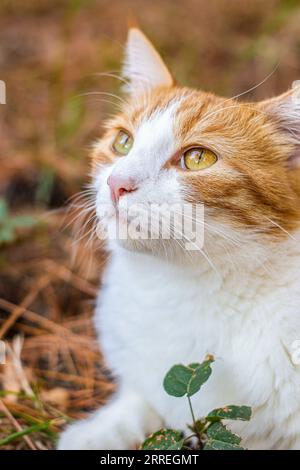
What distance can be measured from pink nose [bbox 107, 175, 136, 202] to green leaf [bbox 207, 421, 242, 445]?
60 centimetres

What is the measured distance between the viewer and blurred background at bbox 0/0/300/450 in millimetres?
2037

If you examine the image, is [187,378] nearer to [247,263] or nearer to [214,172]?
[247,263]

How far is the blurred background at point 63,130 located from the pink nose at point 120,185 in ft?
1.99

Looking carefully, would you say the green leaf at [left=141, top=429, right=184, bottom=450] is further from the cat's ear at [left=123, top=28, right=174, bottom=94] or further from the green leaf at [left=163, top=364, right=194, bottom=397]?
the cat's ear at [left=123, top=28, right=174, bottom=94]

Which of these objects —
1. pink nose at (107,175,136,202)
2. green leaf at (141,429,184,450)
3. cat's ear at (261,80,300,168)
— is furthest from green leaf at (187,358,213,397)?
cat's ear at (261,80,300,168)

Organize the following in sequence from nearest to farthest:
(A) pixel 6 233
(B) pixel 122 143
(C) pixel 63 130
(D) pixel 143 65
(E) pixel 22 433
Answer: (E) pixel 22 433 < (B) pixel 122 143 < (D) pixel 143 65 < (A) pixel 6 233 < (C) pixel 63 130

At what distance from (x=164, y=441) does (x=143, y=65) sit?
1.17 meters

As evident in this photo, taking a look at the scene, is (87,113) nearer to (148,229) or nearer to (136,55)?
(136,55)

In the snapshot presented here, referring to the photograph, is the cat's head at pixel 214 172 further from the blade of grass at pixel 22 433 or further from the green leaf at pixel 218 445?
the blade of grass at pixel 22 433

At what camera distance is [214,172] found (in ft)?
4.69

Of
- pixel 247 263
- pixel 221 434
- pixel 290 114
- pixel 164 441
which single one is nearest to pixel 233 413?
pixel 221 434

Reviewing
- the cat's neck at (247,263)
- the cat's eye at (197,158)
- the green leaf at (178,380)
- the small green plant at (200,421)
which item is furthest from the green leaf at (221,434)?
the cat's eye at (197,158)

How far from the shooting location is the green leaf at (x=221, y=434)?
1368mm

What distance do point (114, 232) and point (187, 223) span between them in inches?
8.2
